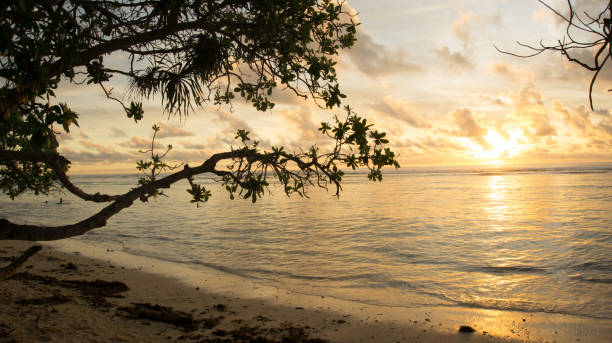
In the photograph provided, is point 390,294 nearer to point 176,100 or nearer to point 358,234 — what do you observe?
point 176,100

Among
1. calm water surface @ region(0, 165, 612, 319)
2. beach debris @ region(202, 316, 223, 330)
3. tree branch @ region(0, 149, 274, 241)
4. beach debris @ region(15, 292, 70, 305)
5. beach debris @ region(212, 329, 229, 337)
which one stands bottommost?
calm water surface @ region(0, 165, 612, 319)

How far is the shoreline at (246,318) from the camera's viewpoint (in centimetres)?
507

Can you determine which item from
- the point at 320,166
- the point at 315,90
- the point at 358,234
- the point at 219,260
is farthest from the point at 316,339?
the point at 358,234

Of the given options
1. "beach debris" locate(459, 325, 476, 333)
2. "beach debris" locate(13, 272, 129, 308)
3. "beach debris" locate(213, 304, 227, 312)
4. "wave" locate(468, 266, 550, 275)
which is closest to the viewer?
"beach debris" locate(459, 325, 476, 333)

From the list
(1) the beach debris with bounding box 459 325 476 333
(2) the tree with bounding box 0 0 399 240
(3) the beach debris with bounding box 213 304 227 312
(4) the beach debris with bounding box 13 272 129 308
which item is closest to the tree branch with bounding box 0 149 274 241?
(2) the tree with bounding box 0 0 399 240

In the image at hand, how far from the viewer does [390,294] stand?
318 inches

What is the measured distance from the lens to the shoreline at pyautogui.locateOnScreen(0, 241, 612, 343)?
507 cm

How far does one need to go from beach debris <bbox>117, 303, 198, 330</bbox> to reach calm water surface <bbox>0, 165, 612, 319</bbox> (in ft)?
10.5

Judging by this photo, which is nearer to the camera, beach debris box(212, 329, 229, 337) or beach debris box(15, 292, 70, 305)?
beach debris box(212, 329, 229, 337)

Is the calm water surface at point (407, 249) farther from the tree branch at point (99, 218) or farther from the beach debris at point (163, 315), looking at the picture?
the tree branch at point (99, 218)

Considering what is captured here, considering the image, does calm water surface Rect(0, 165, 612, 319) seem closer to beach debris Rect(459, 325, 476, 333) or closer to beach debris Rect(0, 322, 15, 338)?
beach debris Rect(459, 325, 476, 333)

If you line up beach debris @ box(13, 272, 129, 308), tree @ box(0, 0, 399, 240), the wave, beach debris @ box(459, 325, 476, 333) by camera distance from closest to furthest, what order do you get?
1. tree @ box(0, 0, 399, 240)
2. beach debris @ box(459, 325, 476, 333)
3. beach debris @ box(13, 272, 129, 308)
4. the wave

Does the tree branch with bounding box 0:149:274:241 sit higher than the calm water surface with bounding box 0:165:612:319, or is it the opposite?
the tree branch with bounding box 0:149:274:241

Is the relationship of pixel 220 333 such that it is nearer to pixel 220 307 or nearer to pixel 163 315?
pixel 163 315
